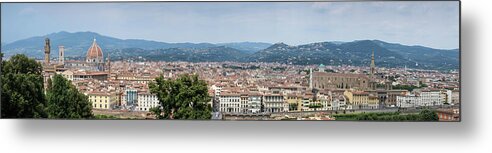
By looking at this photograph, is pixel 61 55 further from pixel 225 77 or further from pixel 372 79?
pixel 372 79

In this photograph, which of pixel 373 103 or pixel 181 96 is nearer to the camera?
pixel 373 103

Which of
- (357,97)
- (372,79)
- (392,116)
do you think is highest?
(372,79)

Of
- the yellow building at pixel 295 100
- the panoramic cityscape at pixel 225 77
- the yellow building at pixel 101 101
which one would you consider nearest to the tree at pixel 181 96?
the panoramic cityscape at pixel 225 77

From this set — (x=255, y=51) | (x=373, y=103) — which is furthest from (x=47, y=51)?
(x=373, y=103)

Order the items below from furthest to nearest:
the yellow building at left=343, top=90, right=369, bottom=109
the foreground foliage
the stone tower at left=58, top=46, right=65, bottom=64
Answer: the stone tower at left=58, top=46, right=65, bottom=64 < the yellow building at left=343, top=90, right=369, bottom=109 < the foreground foliage

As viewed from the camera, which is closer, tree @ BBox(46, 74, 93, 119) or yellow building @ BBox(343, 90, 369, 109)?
yellow building @ BBox(343, 90, 369, 109)

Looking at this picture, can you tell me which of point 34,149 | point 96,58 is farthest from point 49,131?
point 96,58

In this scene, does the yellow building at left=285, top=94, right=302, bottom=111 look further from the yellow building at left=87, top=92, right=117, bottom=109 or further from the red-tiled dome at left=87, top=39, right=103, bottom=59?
the red-tiled dome at left=87, top=39, right=103, bottom=59

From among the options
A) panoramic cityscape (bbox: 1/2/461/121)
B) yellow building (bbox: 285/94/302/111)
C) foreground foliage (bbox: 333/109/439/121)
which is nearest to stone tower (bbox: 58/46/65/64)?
panoramic cityscape (bbox: 1/2/461/121)
